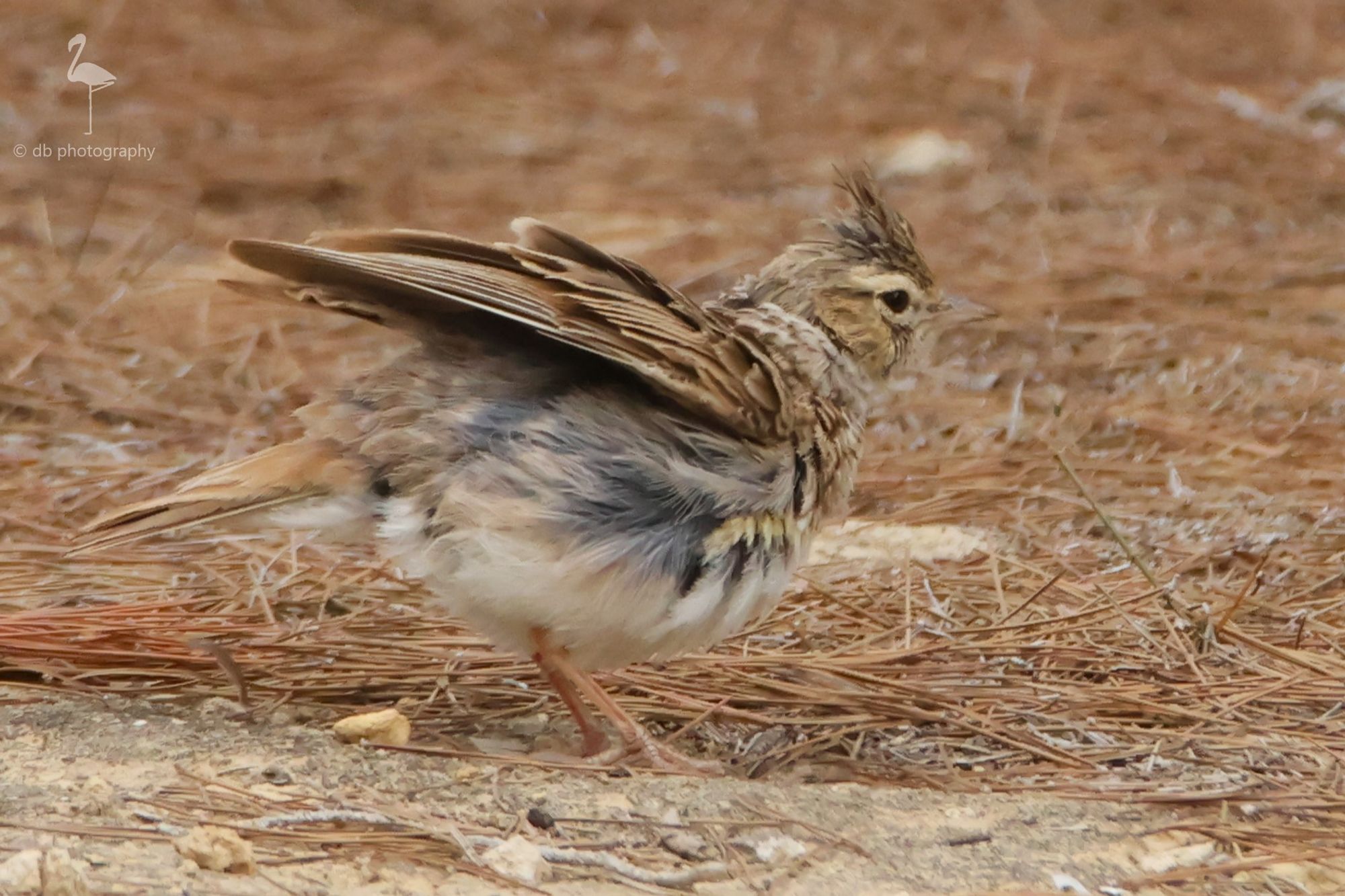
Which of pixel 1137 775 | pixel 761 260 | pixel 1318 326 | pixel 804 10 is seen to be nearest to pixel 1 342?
pixel 761 260

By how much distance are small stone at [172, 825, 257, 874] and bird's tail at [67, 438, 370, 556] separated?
0.99 m

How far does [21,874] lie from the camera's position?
255 cm

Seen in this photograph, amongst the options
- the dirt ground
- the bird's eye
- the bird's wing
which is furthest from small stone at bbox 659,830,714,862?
the bird's eye

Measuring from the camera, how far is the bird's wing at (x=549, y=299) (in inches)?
129

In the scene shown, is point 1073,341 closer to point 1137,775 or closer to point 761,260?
point 761,260

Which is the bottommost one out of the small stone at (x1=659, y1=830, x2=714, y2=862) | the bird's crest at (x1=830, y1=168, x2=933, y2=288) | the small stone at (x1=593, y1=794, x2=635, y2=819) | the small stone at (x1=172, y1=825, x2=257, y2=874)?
the small stone at (x1=593, y1=794, x2=635, y2=819)

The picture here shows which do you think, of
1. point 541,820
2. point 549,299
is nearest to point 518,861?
point 541,820

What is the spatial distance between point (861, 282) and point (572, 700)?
1.20 m

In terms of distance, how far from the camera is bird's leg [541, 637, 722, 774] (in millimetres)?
3652

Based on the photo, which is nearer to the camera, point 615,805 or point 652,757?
point 615,805

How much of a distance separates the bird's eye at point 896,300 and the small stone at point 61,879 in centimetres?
236

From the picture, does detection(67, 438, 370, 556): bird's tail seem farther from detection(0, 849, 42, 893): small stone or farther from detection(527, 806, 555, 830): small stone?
detection(0, 849, 42, 893): small stone
